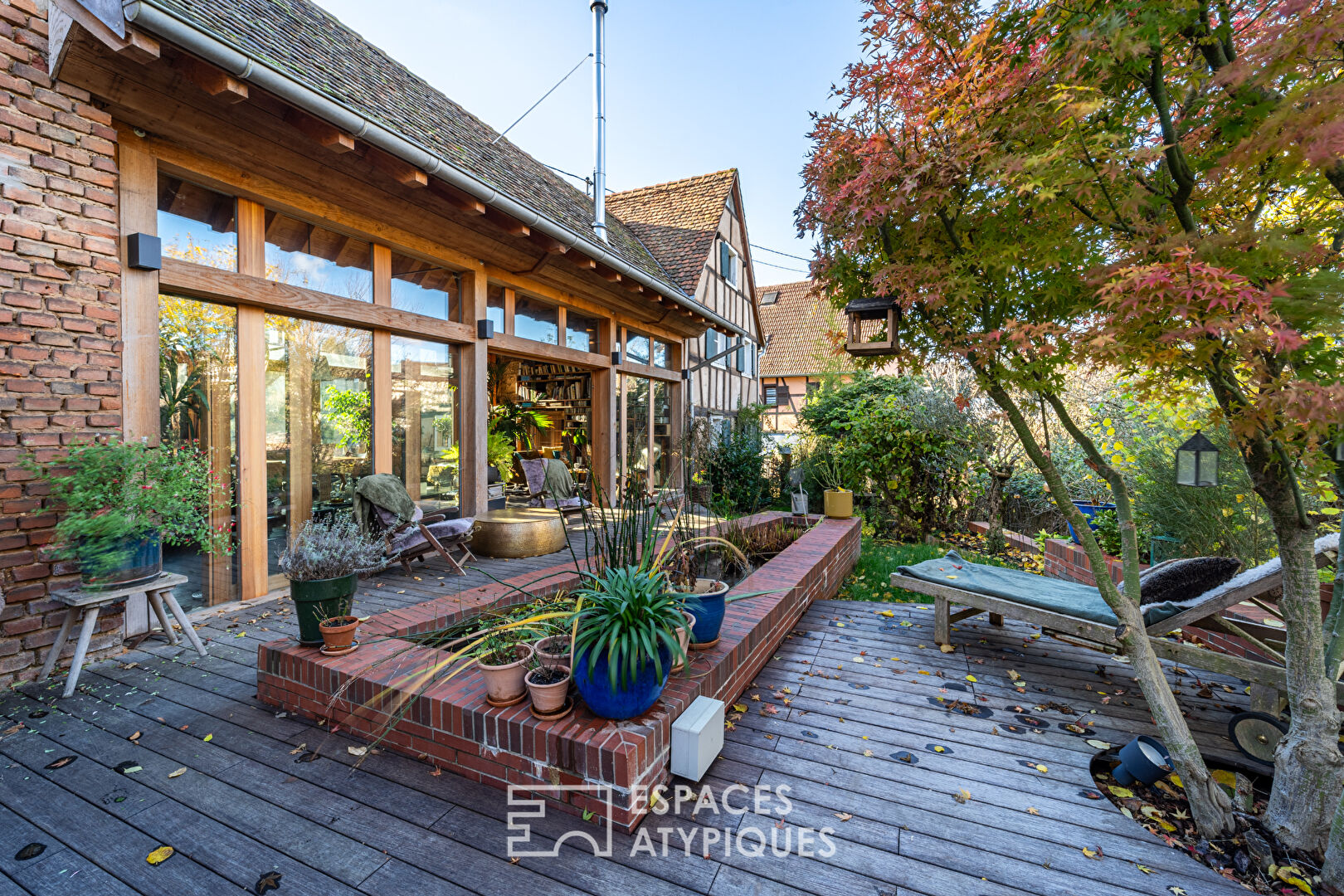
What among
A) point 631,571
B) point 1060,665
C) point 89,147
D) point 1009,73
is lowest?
point 1060,665

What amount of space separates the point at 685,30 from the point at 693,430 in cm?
774

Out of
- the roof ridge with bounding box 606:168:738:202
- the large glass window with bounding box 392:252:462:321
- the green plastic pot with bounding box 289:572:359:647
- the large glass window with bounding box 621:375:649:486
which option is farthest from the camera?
the roof ridge with bounding box 606:168:738:202

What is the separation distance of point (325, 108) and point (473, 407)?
103 inches

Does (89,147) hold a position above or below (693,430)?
above

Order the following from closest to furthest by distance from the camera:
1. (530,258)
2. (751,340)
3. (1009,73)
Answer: (1009,73) < (530,258) < (751,340)

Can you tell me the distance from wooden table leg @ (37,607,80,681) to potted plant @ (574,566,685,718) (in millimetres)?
2640

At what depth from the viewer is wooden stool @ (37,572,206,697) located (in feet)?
8.32

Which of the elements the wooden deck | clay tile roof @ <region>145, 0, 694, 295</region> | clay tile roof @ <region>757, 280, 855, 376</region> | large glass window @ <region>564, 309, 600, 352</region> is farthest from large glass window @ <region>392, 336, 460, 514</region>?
clay tile roof @ <region>757, 280, 855, 376</region>

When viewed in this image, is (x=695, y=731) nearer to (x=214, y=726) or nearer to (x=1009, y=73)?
(x=214, y=726)

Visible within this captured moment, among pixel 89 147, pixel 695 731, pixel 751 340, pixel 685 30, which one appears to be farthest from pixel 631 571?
pixel 751 340

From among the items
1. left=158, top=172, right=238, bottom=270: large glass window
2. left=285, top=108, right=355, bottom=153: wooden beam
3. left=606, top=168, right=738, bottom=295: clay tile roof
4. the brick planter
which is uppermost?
left=606, top=168, right=738, bottom=295: clay tile roof

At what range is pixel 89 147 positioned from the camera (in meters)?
2.84

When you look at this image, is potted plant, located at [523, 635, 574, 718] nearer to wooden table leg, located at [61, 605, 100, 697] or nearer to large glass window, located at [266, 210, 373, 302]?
wooden table leg, located at [61, 605, 100, 697]

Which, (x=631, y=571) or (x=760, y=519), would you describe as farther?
(x=760, y=519)
